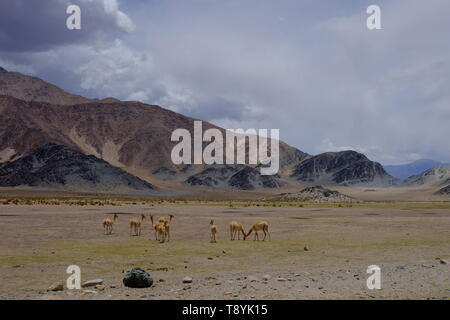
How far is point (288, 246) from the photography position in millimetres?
25766

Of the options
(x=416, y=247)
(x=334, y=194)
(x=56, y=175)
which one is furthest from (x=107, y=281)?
(x=56, y=175)

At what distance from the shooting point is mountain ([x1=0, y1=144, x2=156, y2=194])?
550 feet

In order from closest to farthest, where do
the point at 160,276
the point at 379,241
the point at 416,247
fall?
the point at 160,276
the point at 416,247
the point at 379,241

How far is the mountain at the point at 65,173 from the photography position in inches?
6599

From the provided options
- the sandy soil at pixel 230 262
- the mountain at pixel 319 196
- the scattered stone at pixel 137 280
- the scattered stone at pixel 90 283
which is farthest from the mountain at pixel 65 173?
the scattered stone at pixel 137 280

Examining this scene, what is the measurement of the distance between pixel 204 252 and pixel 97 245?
601 cm

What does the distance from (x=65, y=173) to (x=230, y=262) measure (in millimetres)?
165972

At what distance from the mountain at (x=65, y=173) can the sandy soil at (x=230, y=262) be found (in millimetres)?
138967

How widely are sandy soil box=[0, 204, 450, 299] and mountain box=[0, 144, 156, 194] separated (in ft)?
456

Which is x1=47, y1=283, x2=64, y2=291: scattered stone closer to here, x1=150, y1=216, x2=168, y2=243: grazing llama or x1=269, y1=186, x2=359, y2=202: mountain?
x1=150, y1=216, x2=168, y2=243: grazing llama

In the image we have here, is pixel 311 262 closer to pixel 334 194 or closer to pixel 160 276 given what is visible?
pixel 160 276

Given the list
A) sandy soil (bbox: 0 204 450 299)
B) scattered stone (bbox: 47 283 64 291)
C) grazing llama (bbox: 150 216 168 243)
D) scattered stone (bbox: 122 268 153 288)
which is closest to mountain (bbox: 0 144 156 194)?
sandy soil (bbox: 0 204 450 299)

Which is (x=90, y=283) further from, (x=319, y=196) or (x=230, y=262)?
(x=319, y=196)
